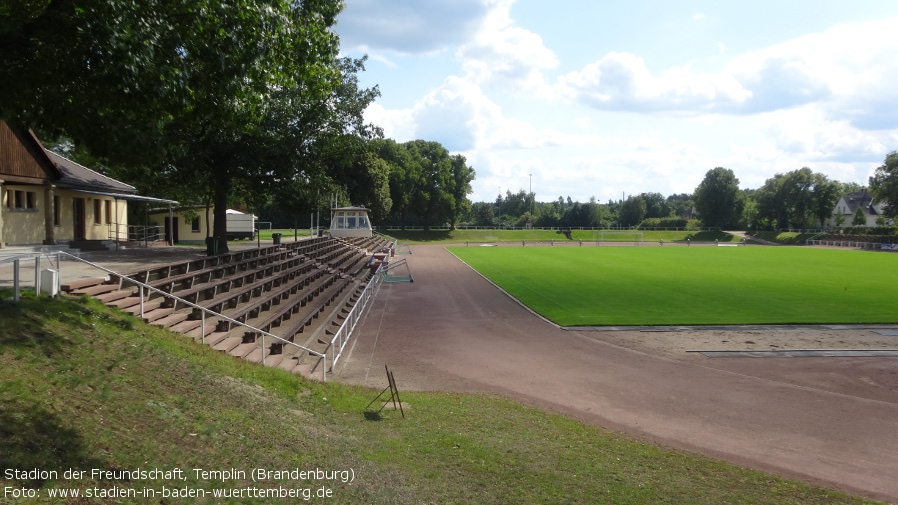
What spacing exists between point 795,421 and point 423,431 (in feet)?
27.2

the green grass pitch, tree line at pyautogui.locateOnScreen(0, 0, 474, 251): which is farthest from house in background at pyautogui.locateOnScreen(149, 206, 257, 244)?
tree line at pyautogui.locateOnScreen(0, 0, 474, 251)

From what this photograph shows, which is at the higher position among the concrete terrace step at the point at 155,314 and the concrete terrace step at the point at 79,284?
the concrete terrace step at the point at 79,284

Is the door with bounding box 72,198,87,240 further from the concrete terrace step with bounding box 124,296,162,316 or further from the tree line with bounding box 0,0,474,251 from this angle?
the tree line with bounding box 0,0,474,251

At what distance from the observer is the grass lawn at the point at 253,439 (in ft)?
18.5

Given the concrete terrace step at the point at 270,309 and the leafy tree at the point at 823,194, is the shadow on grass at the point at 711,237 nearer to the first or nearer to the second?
the leafy tree at the point at 823,194

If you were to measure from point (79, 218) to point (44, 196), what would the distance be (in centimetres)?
358

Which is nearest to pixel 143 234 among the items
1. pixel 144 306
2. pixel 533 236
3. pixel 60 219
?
pixel 60 219

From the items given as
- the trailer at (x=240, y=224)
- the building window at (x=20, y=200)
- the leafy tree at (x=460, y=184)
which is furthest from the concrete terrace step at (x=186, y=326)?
the leafy tree at (x=460, y=184)

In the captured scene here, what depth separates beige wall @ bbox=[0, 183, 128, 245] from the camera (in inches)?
942

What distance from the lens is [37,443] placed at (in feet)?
17.2

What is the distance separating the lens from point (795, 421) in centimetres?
1295

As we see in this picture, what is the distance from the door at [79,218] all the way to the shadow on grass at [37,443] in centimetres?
2694

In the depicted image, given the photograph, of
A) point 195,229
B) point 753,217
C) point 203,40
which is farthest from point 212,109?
Result: point 753,217

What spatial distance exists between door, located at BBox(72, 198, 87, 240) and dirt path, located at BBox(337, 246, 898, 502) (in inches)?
589
